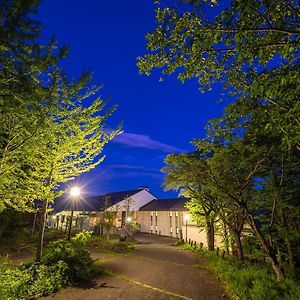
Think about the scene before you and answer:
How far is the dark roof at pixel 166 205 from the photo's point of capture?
39438 mm

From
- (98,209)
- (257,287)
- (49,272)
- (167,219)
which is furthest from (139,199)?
(257,287)

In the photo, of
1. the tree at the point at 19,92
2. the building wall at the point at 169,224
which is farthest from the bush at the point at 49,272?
the building wall at the point at 169,224

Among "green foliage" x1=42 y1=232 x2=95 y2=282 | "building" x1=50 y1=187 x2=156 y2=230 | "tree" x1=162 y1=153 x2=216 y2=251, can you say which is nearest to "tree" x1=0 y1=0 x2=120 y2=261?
"green foliage" x1=42 y1=232 x2=95 y2=282

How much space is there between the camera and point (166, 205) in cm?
4300

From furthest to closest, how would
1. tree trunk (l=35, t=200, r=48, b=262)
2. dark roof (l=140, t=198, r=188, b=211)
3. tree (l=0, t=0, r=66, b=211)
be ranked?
1. dark roof (l=140, t=198, r=188, b=211)
2. tree trunk (l=35, t=200, r=48, b=262)
3. tree (l=0, t=0, r=66, b=211)

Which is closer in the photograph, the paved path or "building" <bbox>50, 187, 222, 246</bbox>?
the paved path

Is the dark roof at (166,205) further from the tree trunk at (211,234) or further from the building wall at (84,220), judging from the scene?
the tree trunk at (211,234)

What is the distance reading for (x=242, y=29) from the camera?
13.4ft

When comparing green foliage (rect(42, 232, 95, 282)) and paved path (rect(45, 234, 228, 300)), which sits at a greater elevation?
green foliage (rect(42, 232, 95, 282))

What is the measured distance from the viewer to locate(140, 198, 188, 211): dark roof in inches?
1553

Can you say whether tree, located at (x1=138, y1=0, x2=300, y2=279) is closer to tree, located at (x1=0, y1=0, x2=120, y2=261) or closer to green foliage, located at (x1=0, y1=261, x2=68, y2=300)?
tree, located at (x1=0, y1=0, x2=120, y2=261)

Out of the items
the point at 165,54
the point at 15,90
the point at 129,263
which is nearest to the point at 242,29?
the point at 165,54

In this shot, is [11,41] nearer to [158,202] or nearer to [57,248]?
[57,248]

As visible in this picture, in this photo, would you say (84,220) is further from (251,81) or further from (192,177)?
(251,81)
